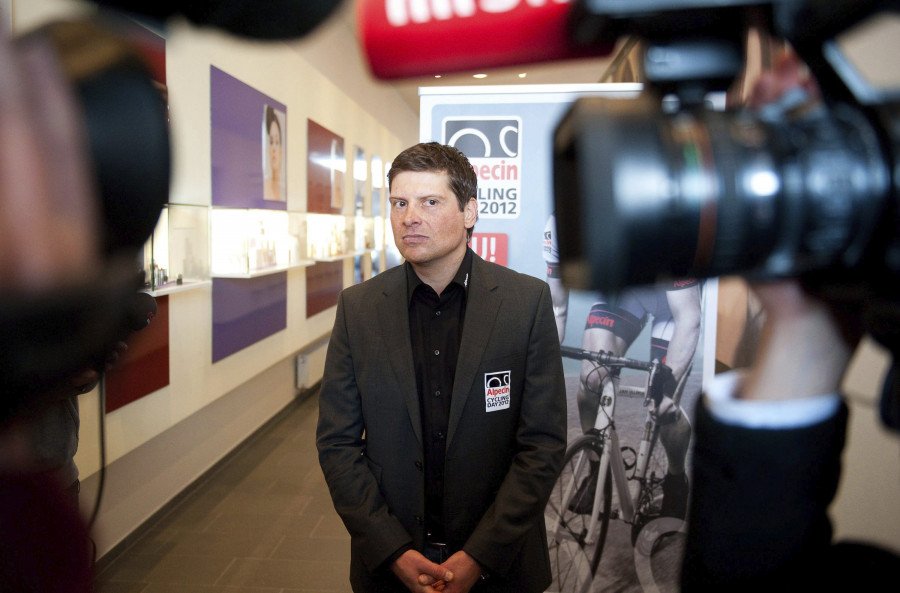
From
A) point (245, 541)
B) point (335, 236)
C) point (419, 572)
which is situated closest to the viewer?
point (419, 572)

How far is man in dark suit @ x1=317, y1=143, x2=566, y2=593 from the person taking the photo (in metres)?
1.57

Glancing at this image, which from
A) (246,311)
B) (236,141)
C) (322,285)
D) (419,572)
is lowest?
(419,572)

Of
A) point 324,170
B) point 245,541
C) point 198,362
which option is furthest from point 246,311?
point 324,170

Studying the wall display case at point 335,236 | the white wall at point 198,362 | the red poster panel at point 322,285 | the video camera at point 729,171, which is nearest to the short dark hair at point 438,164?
the white wall at point 198,362

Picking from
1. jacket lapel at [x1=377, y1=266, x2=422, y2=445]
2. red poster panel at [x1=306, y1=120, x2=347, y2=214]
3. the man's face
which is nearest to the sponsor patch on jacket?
jacket lapel at [x1=377, y1=266, x2=422, y2=445]

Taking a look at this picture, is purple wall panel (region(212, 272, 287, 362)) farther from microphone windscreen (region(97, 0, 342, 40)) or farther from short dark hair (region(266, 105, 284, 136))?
microphone windscreen (region(97, 0, 342, 40))

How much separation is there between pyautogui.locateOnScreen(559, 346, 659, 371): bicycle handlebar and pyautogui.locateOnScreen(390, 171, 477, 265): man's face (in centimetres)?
90

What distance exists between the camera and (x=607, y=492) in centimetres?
246

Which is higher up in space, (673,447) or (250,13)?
(250,13)

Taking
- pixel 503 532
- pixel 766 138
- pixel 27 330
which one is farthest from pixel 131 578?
pixel 766 138

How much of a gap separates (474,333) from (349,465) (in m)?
0.45

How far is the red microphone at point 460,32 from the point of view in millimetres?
548

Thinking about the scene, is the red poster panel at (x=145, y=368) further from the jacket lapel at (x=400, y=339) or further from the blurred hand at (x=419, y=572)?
the blurred hand at (x=419, y=572)

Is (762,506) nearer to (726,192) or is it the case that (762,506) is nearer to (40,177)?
(726,192)
